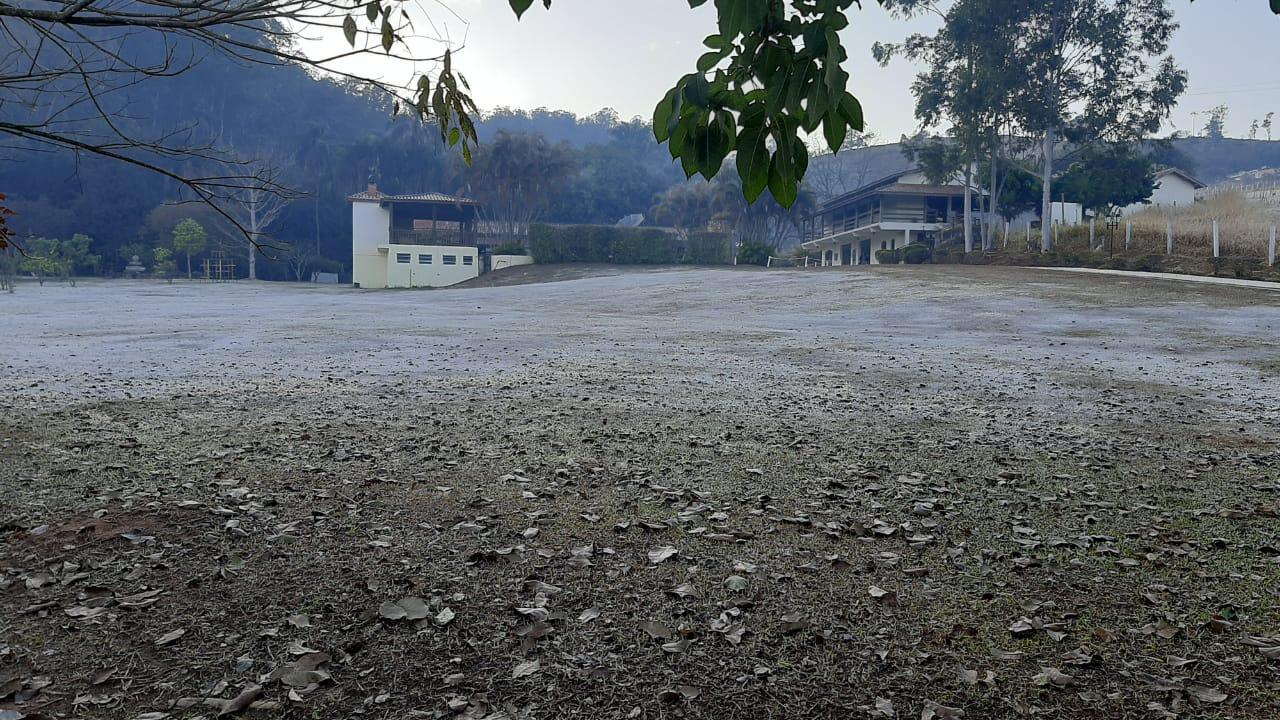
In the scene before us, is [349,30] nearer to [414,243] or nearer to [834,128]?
[834,128]

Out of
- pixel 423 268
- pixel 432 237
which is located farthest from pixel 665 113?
pixel 432 237

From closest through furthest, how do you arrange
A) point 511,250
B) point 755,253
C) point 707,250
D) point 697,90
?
1. point 697,90
2. point 755,253
3. point 511,250
4. point 707,250

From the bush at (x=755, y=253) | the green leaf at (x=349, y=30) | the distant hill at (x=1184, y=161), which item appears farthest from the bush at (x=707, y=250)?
the green leaf at (x=349, y=30)

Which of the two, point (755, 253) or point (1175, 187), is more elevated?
point (1175, 187)

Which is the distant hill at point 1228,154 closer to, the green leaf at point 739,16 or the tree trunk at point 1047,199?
the tree trunk at point 1047,199

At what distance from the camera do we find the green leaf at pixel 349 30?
369 centimetres

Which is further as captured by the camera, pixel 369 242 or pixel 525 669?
pixel 369 242

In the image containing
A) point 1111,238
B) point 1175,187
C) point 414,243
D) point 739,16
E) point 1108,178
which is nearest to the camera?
point 739,16

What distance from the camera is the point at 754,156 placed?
2.35 metres

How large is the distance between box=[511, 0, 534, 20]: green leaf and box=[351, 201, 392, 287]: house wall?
5482cm

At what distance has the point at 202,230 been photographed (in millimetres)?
60938

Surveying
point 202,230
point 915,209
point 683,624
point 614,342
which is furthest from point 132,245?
point 683,624

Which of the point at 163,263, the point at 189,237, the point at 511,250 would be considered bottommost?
the point at 163,263

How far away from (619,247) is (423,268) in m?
Answer: 11.9
